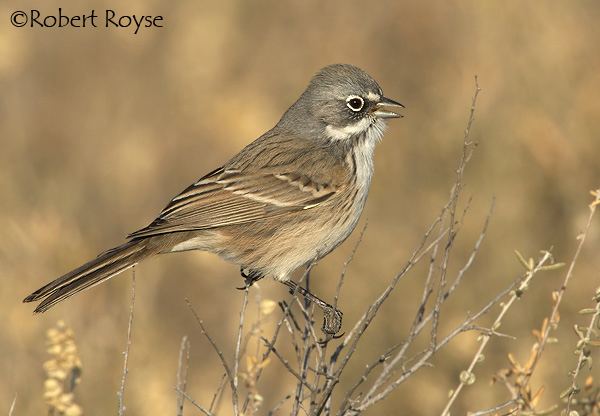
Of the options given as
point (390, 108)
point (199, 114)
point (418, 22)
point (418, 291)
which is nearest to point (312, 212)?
point (390, 108)

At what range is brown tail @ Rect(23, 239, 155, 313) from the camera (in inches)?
197

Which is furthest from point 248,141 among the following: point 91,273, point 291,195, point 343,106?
point 91,273

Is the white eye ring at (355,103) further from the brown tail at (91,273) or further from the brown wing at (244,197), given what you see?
the brown tail at (91,273)

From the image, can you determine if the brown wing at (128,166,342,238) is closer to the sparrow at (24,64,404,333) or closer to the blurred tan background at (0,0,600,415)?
the sparrow at (24,64,404,333)

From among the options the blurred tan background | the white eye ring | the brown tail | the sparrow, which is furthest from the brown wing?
the blurred tan background

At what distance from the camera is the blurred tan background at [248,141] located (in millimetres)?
6281

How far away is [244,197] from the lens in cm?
585

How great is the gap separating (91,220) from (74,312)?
1.86 metres

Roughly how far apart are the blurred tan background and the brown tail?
2.01 ft

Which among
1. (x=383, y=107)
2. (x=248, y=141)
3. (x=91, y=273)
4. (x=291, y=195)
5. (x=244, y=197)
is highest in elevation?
(x=248, y=141)

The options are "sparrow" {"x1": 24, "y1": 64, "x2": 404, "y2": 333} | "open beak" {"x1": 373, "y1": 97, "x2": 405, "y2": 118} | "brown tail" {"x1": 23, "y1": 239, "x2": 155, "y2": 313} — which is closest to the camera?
"brown tail" {"x1": 23, "y1": 239, "x2": 155, "y2": 313}

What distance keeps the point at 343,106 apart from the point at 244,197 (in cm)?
83

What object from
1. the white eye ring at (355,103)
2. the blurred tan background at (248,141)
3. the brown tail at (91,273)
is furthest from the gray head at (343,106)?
the brown tail at (91,273)

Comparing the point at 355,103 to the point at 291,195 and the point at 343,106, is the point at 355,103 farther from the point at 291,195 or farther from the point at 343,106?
the point at 291,195
